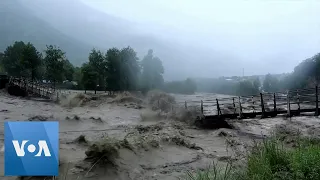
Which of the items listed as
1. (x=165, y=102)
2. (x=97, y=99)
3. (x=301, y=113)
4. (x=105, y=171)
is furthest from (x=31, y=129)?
(x=97, y=99)

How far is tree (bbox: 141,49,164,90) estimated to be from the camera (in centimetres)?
→ 5314

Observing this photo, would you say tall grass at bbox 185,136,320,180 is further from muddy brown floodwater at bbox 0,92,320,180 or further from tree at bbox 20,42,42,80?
tree at bbox 20,42,42,80

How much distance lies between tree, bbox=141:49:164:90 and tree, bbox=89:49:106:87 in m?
8.01

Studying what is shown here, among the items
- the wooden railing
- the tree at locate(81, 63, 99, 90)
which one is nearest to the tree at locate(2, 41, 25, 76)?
the tree at locate(81, 63, 99, 90)

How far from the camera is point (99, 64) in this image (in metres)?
61.4

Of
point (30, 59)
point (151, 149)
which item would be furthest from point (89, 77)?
point (151, 149)

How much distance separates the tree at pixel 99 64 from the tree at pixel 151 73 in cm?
801

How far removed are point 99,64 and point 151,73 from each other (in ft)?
39.9

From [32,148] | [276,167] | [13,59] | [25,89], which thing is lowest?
[276,167]

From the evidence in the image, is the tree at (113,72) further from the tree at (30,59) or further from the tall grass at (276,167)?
the tall grass at (276,167)

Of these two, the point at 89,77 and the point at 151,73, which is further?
the point at 89,77

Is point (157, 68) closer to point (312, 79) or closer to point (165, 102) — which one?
point (165, 102)

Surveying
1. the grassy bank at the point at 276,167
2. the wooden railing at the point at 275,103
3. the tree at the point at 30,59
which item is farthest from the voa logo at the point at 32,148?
the tree at the point at 30,59

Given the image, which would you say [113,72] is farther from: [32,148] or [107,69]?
[32,148]
